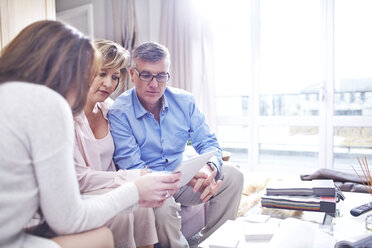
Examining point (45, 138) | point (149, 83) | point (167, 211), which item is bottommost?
point (167, 211)

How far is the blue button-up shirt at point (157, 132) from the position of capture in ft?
5.11

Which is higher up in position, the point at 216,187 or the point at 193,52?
the point at 193,52

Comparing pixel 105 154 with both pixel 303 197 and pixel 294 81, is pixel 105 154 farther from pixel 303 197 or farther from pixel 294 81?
pixel 294 81

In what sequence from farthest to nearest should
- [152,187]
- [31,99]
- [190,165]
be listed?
[190,165] → [152,187] → [31,99]

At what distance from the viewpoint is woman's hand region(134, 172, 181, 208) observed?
0.90m

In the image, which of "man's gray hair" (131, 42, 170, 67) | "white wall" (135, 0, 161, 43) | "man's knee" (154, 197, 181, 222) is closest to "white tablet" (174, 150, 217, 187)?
"man's knee" (154, 197, 181, 222)

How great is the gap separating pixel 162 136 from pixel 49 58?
106 centimetres

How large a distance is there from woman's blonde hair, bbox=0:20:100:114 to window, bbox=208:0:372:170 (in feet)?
9.70

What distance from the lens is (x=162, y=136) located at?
1.73m

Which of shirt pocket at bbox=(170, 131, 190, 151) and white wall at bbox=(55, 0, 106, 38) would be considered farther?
white wall at bbox=(55, 0, 106, 38)

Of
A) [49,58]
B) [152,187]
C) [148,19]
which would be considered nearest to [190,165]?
[152,187]

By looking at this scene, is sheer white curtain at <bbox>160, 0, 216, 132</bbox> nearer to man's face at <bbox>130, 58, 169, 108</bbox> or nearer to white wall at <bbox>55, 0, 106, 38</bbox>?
white wall at <bbox>55, 0, 106, 38</bbox>

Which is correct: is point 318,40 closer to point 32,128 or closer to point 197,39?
point 197,39

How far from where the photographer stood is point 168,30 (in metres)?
3.68
